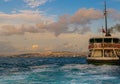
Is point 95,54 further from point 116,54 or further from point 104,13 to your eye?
point 104,13

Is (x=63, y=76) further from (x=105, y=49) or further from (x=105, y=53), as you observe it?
(x=105, y=53)

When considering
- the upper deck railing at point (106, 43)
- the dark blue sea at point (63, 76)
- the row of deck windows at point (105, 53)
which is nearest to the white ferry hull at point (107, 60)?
the row of deck windows at point (105, 53)

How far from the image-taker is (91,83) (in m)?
34.6

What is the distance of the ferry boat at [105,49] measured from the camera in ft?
217

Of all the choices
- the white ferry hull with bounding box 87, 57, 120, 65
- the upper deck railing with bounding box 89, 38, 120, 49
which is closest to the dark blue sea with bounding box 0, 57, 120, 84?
the white ferry hull with bounding box 87, 57, 120, 65

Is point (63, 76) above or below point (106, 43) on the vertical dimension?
below

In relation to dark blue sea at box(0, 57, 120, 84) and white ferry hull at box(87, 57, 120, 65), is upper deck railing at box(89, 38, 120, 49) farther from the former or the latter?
dark blue sea at box(0, 57, 120, 84)

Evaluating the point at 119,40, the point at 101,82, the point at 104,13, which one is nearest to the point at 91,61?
the point at 119,40

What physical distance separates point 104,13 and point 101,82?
43.7 meters

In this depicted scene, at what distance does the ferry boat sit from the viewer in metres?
66.2

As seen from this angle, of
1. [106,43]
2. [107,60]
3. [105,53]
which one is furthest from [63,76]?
[105,53]

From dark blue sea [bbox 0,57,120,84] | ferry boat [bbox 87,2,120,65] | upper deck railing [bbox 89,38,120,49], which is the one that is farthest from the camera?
upper deck railing [bbox 89,38,120,49]

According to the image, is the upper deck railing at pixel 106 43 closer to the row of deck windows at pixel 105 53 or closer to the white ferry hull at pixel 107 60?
the row of deck windows at pixel 105 53

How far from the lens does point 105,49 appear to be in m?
68.7
